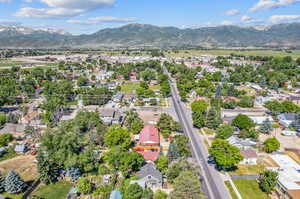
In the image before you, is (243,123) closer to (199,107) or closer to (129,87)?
(199,107)

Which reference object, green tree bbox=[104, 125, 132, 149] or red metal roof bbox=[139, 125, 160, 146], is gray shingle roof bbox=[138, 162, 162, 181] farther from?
red metal roof bbox=[139, 125, 160, 146]

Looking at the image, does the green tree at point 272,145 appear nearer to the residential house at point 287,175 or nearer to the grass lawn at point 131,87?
the residential house at point 287,175

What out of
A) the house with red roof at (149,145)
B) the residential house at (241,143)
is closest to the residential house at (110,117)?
the house with red roof at (149,145)

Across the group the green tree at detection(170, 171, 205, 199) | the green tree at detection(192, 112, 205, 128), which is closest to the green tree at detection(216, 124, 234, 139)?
the green tree at detection(192, 112, 205, 128)

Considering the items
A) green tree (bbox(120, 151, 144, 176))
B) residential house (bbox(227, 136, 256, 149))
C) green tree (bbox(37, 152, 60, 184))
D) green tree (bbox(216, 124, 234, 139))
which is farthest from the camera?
green tree (bbox(216, 124, 234, 139))

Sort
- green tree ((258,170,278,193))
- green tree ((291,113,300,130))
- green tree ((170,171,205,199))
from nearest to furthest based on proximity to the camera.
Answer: green tree ((170,171,205,199)) → green tree ((258,170,278,193)) → green tree ((291,113,300,130))

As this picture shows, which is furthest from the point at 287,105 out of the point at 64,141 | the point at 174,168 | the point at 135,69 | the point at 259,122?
the point at 135,69
